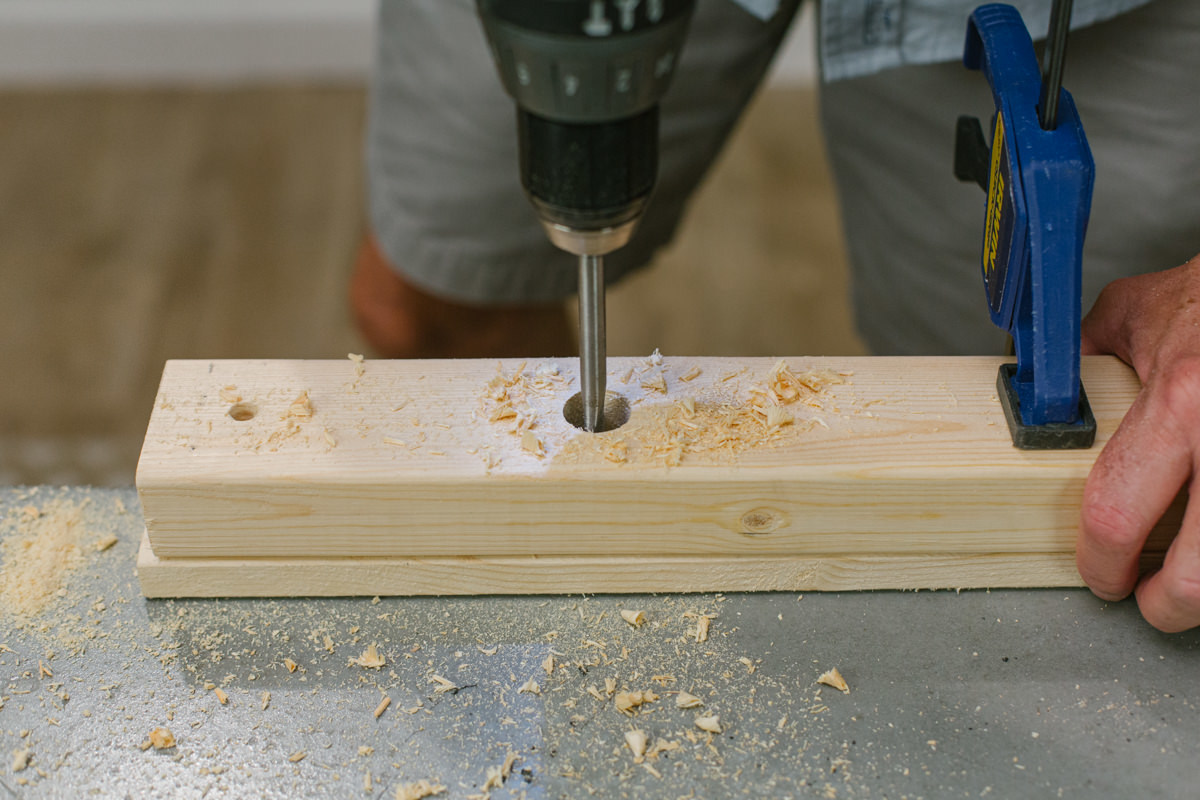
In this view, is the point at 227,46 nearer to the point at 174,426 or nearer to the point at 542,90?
the point at 174,426

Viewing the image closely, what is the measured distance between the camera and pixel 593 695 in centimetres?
85

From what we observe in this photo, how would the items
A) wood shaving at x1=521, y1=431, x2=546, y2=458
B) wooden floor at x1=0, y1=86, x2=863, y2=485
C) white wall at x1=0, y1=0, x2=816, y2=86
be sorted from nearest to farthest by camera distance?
wood shaving at x1=521, y1=431, x2=546, y2=458 < wooden floor at x1=0, y1=86, x2=863, y2=485 < white wall at x1=0, y1=0, x2=816, y2=86

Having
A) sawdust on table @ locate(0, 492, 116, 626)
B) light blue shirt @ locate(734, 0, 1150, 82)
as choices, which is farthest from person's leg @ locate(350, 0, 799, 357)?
sawdust on table @ locate(0, 492, 116, 626)

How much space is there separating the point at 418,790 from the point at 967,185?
1.01 m

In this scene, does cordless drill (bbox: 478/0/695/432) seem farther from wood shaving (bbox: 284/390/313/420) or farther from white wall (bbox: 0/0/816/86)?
white wall (bbox: 0/0/816/86)

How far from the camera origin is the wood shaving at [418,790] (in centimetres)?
78

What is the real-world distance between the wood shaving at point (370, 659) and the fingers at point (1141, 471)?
550 mm

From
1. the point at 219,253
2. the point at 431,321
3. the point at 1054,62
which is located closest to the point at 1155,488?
the point at 1054,62

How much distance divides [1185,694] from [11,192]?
111 inches

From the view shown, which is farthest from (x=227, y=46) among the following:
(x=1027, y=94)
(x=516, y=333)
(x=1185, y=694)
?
(x=1185, y=694)

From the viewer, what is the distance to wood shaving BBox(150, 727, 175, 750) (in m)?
0.81

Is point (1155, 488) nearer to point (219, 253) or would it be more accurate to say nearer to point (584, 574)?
point (584, 574)

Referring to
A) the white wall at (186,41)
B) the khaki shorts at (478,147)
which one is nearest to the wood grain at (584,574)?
the khaki shorts at (478,147)

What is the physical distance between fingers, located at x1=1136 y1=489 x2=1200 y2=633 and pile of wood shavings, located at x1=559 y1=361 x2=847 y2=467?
0.27m
